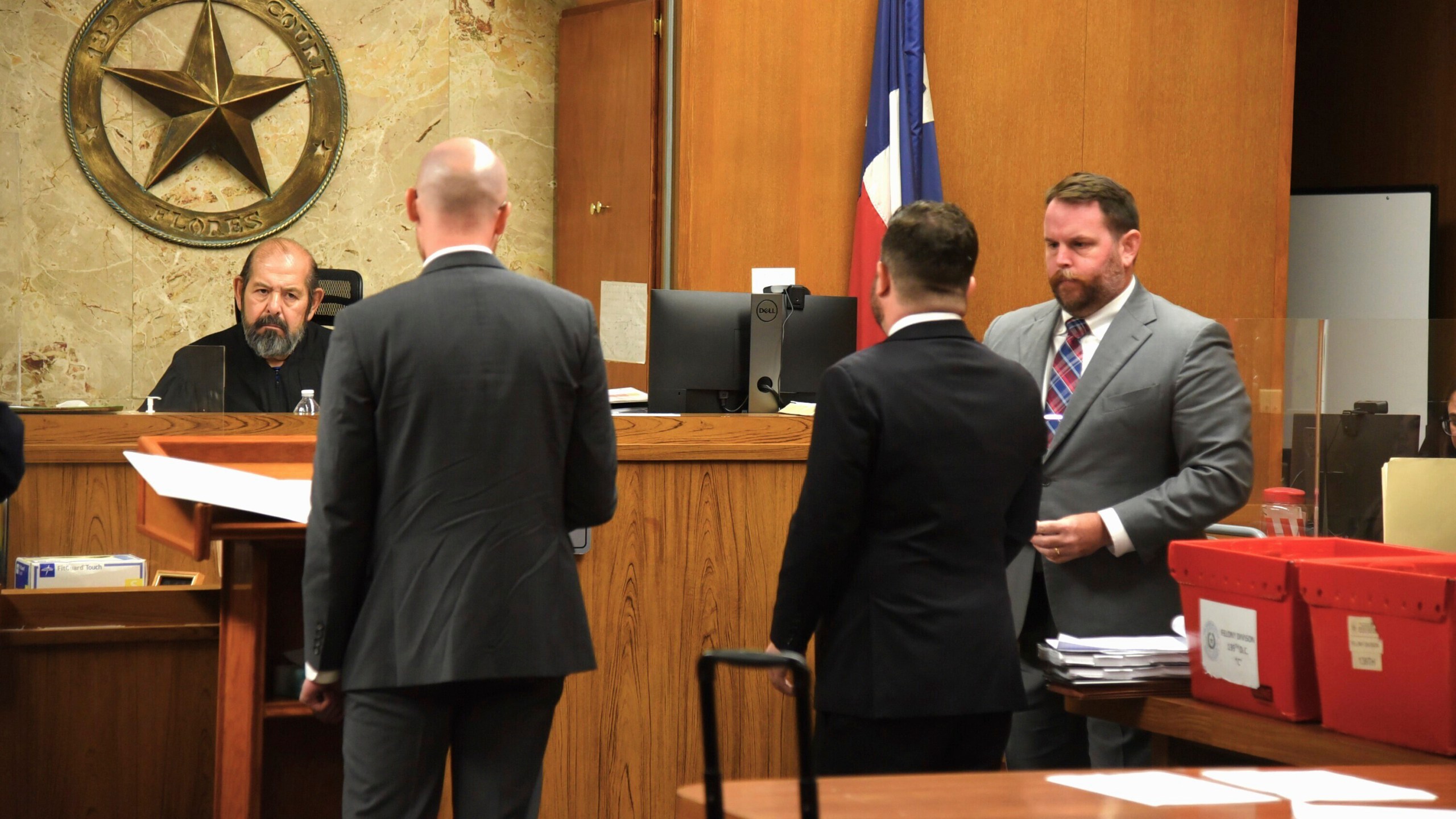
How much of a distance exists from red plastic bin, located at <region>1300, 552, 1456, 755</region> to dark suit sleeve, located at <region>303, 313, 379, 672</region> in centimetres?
133

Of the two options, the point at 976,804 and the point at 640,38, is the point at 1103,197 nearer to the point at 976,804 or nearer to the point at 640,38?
the point at 976,804

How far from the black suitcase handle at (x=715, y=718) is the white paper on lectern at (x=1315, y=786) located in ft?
2.26

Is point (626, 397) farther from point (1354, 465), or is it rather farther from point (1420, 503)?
point (1354, 465)

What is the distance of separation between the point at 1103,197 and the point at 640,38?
130 inches

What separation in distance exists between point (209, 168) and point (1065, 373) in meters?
4.16

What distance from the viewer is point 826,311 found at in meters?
3.84

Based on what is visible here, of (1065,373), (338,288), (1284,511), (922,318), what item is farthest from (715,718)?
(338,288)

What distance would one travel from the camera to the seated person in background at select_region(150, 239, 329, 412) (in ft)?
13.7

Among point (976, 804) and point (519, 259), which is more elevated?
point (519, 259)

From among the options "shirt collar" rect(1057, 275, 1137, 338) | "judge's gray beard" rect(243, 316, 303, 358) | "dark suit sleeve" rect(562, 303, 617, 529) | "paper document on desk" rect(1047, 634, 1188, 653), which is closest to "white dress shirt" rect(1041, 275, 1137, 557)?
"shirt collar" rect(1057, 275, 1137, 338)

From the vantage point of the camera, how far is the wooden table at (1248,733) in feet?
5.87

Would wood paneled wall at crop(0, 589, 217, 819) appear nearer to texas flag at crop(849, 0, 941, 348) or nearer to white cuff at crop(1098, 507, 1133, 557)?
white cuff at crop(1098, 507, 1133, 557)

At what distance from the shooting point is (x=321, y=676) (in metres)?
1.80

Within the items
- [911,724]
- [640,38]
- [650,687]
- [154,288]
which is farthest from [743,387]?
[154,288]
